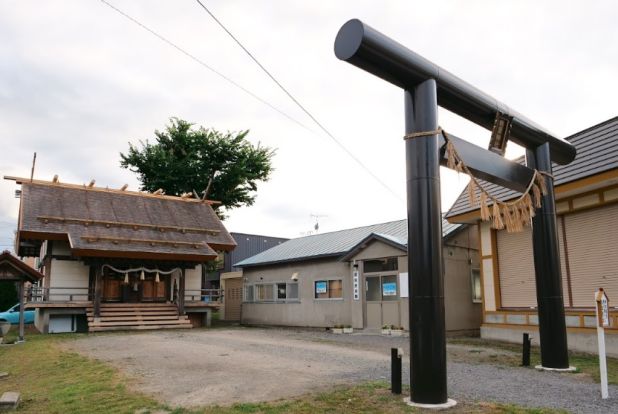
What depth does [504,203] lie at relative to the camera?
8.42 meters

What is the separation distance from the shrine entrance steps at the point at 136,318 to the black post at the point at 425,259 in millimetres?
16489

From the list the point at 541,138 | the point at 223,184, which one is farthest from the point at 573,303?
the point at 223,184

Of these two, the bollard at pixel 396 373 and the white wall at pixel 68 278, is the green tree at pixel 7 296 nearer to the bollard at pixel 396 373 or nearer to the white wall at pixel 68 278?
the white wall at pixel 68 278

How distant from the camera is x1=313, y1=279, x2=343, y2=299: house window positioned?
20281 mm

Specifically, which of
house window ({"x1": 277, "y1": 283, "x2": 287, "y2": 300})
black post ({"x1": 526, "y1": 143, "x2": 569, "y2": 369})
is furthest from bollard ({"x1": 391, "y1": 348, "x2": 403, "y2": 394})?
house window ({"x1": 277, "y1": 283, "x2": 287, "y2": 300})

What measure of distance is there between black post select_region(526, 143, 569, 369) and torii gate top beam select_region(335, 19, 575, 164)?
1.92 meters

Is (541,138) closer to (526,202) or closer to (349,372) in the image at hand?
(526,202)

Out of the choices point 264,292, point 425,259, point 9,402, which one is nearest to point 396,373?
point 425,259

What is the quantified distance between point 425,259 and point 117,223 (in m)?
18.3

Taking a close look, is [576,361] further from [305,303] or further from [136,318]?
[136,318]

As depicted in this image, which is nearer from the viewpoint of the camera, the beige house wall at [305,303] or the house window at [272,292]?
the beige house wall at [305,303]

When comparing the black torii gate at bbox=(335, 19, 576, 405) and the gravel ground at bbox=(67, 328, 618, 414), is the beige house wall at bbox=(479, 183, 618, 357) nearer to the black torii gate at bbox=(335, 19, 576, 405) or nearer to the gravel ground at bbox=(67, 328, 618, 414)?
the gravel ground at bbox=(67, 328, 618, 414)

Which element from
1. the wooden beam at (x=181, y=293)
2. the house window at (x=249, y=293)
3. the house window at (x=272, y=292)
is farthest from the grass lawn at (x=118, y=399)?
the house window at (x=249, y=293)

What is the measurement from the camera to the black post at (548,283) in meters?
9.07
